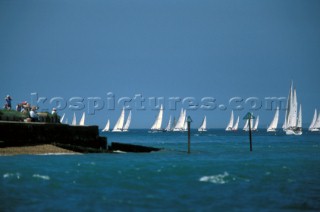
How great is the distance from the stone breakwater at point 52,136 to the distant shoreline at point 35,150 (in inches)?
10.5

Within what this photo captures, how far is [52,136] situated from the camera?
33.6 metres

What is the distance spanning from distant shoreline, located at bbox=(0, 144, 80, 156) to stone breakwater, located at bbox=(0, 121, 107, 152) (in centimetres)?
27

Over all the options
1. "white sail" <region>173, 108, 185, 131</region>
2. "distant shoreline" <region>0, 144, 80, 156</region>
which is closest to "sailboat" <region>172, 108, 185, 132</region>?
"white sail" <region>173, 108, 185, 131</region>

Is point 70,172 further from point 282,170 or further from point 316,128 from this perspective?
point 316,128

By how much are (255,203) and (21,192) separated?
24.5ft

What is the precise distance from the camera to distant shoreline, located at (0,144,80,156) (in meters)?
30.8

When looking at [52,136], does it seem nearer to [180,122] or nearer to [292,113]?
[292,113]

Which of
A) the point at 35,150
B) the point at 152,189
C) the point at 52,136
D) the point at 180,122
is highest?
the point at 180,122

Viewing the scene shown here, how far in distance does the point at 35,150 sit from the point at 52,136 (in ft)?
6.36

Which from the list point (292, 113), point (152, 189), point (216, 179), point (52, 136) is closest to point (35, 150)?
point (52, 136)

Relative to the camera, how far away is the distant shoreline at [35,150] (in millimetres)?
30803

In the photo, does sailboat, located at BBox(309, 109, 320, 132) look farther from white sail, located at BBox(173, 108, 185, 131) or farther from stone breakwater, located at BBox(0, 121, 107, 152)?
stone breakwater, located at BBox(0, 121, 107, 152)

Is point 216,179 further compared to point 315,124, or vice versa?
point 315,124

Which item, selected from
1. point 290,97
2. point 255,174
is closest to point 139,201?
point 255,174
